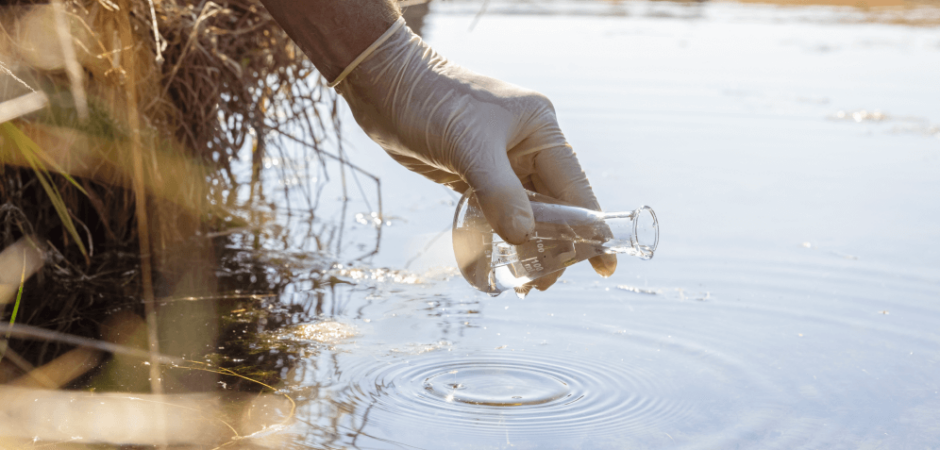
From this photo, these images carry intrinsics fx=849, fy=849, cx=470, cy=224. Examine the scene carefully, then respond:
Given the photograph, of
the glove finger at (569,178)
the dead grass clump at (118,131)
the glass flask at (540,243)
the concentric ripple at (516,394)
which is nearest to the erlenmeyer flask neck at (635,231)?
the glass flask at (540,243)

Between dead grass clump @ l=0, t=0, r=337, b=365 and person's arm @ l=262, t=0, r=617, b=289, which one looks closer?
person's arm @ l=262, t=0, r=617, b=289

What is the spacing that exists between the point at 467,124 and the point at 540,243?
0.28 meters

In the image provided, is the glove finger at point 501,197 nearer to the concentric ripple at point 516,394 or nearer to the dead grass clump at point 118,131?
the concentric ripple at point 516,394

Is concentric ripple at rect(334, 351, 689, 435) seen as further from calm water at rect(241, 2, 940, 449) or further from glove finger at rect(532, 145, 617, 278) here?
glove finger at rect(532, 145, 617, 278)

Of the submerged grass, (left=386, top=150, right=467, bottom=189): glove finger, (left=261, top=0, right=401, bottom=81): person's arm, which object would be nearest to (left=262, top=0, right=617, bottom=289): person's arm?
(left=261, top=0, right=401, bottom=81): person's arm

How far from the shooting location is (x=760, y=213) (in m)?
3.10

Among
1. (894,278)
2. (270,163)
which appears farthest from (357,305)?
(270,163)

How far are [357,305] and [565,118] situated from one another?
2.87 metres

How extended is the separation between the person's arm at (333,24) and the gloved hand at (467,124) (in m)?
0.03

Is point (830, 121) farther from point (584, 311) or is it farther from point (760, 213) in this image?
point (584, 311)

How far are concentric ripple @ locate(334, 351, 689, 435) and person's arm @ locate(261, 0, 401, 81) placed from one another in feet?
2.12

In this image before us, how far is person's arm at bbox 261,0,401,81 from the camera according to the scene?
5.48 feet

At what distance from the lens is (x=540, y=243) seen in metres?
1.68

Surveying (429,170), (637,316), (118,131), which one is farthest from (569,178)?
(118,131)
